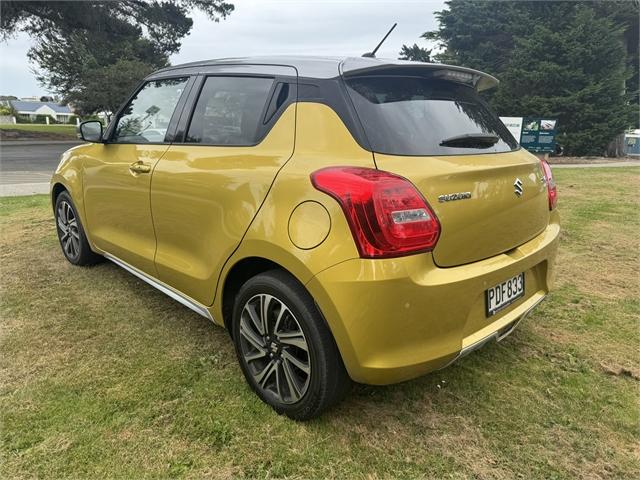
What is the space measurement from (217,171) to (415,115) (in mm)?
1043

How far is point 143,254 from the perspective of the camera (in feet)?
10.6

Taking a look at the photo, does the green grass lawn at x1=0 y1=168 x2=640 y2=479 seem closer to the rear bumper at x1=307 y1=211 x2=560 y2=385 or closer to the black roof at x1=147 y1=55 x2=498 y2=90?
the rear bumper at x1=307 y1=211 x2=560 y2=385

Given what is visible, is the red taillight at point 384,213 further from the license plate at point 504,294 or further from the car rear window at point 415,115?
the license plate at point 504,294

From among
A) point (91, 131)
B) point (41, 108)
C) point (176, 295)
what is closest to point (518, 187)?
point (176, 295)

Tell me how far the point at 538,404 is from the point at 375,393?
83cm

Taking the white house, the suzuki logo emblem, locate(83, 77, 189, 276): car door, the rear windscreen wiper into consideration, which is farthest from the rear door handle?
the white house

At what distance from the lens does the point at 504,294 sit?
2.31m

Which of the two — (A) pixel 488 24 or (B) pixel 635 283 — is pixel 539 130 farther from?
(B) pixel 635 283

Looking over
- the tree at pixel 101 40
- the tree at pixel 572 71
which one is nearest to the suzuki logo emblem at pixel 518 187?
the tree at pixel 572 71

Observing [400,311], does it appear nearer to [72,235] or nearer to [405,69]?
[405,69]

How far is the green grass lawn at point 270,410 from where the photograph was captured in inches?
82.9

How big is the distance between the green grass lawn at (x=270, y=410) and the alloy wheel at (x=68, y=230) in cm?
77

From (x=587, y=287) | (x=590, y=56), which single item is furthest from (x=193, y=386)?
(x=590, y=56)

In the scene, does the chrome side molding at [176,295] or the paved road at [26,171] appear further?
the paved road at [26,171]
